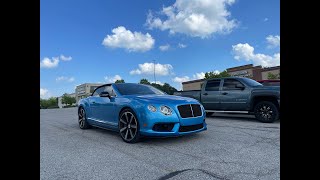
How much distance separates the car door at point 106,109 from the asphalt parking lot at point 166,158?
519 millimetres

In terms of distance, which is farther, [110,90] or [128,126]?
[110,90]

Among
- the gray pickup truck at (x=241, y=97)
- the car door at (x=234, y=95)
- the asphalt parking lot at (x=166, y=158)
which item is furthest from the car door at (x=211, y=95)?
the asphalt parking lot at (x=166, y=158)

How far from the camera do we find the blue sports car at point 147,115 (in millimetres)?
5250

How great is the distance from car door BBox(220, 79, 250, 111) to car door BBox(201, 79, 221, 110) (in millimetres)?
252

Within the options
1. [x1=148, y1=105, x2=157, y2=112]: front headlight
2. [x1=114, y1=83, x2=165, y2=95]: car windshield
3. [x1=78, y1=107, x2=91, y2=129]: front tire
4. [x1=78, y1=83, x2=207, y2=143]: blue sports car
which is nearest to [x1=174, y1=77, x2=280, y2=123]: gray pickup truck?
[x1=78, y1=83, x2=207, y2=143]: blue sports car

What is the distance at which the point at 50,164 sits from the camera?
4090 mm

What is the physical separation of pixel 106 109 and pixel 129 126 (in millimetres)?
1246

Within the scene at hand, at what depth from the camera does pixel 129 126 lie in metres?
5.67

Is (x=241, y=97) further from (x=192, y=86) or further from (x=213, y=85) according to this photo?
(x=192, y=86)

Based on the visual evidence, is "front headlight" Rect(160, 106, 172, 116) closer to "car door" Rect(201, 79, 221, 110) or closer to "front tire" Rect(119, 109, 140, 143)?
"front tire" Rect(119, 109, 140, 143)

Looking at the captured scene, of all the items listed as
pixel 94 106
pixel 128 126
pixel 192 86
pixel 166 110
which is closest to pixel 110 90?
pixel 94 106

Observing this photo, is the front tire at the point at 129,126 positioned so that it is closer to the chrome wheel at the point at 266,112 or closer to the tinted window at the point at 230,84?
the chrome wheel at the point at 266,112

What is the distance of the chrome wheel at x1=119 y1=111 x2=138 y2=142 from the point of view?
554cm
